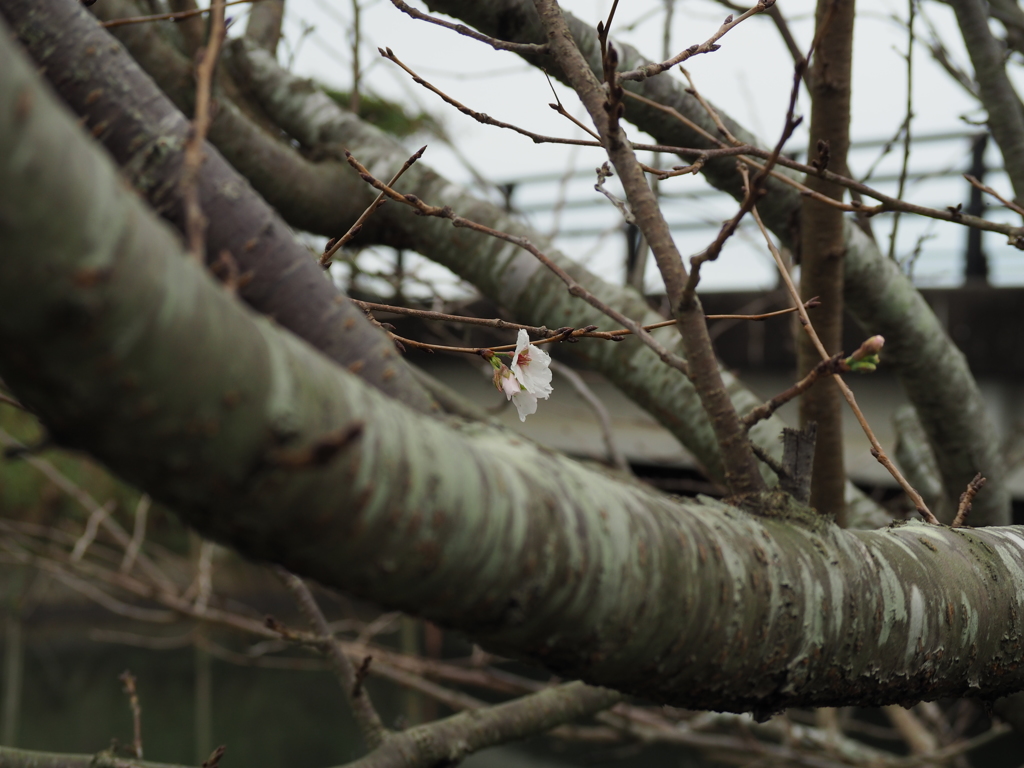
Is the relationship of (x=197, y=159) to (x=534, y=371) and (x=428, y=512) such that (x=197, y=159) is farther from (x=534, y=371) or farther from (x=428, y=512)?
(x=534, y=371)

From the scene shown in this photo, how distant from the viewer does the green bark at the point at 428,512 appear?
0.40 meters

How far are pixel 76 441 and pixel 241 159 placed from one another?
1754 millimetres

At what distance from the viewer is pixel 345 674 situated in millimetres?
1582

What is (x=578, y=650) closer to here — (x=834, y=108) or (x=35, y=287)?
(x=35, y=287)

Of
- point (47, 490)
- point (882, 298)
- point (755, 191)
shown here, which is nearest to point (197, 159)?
point (755, 191)

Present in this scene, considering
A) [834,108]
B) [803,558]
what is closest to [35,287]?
[803,558]

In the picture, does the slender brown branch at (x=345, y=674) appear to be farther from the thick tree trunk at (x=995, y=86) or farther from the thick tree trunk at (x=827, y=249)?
the thick tree trunk at (x=995, y=86)

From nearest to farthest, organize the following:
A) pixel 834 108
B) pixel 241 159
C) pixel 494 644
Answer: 1. pixel 494 644
2. pixel 834 108
3. pixel 241 159

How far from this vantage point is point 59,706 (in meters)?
7.51

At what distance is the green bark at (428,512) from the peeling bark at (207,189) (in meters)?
0.12

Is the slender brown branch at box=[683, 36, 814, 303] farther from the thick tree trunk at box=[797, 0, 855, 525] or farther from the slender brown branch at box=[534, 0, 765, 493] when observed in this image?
the thick tree trunk at box=[797, 0, 855, 525]

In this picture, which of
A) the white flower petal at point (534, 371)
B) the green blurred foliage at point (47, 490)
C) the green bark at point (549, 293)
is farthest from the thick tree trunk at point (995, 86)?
the green blurred foliage at point (47, 490)

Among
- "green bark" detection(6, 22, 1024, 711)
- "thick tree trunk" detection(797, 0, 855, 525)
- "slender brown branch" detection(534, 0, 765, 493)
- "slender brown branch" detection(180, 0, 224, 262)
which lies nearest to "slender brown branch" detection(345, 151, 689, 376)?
"slender brown branch" detection(534, 0, 765, 493)

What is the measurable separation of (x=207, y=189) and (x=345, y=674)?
1.23m
